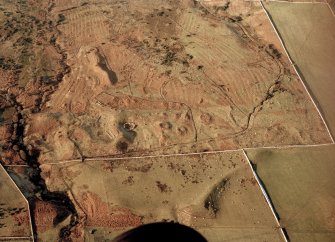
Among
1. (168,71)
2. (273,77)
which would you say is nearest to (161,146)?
(168,71)

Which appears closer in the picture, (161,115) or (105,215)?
(105,215)

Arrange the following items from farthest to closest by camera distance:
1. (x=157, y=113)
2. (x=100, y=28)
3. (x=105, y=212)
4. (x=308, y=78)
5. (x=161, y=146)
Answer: (x=100, y=28)
(x=308, y=78)
(x=157, y=113)
(x=161, y=146)
(x=105, y=212)

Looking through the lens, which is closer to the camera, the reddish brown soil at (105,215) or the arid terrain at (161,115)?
the reddish brown soil at (105,215)

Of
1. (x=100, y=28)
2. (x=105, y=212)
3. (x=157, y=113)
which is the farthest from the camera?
(x=100, y=28)

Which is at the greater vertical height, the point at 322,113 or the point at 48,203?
the point at 322,113

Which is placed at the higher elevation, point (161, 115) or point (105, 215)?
point (161, 115)

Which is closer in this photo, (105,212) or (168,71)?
(105,212)

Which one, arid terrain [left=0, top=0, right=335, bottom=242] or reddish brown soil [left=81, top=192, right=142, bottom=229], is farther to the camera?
arid terrain [left=0, top=0, right=335, bottom=242]

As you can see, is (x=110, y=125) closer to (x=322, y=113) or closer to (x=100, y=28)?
(x=100, y=28)
